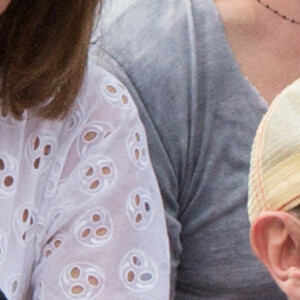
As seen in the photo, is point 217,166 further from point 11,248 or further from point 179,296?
point 11,248

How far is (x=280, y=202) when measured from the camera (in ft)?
4.64

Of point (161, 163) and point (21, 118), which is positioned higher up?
point (21, 118)

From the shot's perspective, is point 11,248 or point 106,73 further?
point 106,73

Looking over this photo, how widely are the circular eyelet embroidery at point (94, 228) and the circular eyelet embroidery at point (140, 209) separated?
35mm

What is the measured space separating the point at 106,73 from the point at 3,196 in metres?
0.24

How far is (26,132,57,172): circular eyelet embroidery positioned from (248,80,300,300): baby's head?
1.03 ft

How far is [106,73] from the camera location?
67.6 inches

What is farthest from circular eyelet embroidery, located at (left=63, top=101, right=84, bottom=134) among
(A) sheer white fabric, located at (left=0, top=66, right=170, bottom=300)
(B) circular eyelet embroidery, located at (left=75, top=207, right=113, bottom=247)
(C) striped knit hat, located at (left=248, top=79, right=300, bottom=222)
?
(C) striped knit hat, located at (left=248, top=79, right=300, bottom=222)

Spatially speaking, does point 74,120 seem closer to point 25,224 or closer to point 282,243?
point 25,224

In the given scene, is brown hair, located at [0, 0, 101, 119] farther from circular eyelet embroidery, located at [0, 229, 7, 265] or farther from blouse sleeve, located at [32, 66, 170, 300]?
circular eyelet embroidery, located at [0, 229, 7, 265]

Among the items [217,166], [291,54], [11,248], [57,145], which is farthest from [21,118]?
[291,54]

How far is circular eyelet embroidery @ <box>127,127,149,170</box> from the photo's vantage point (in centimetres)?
167

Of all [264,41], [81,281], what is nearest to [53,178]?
[81,281]

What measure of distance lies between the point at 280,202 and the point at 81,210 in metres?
0.32
